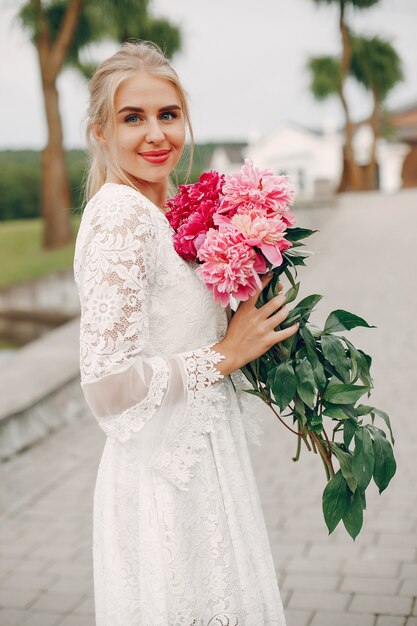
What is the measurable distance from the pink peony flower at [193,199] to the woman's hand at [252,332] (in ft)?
0.87

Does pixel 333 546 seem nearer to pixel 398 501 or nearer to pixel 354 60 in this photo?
pixel 398 501

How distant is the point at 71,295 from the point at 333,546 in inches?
406

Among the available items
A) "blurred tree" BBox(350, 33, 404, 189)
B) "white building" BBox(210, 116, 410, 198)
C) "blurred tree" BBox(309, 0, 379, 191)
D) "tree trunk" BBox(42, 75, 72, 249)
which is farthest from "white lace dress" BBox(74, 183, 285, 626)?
"white building" BBox(210, 116, 410, 198)

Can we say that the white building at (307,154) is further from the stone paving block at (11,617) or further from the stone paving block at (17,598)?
the stone paving block at (11,617)

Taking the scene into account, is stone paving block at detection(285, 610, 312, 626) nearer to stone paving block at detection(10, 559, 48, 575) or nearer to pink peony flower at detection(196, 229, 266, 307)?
stone paving block at detection(10, 559, 48, 575)

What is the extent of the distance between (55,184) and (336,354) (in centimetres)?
1672

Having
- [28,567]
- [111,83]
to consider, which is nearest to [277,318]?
[111,83]

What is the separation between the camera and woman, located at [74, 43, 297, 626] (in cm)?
212

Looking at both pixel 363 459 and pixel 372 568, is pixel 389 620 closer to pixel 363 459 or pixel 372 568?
pixel 372 568

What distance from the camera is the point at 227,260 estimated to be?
82.7 inches

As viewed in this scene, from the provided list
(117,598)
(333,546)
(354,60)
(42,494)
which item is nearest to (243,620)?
(117,598)

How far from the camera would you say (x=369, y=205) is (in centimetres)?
2489

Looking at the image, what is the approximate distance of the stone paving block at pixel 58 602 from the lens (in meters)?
3.87

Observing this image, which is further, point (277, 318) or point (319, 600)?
point (319, 600)
